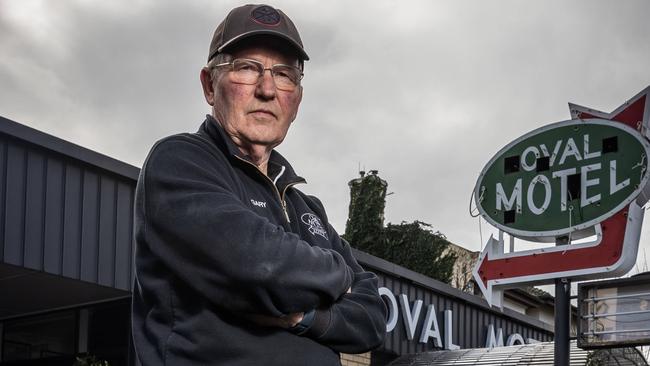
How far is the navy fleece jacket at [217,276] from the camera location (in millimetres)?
1857

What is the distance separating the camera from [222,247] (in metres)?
1.85

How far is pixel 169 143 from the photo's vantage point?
80.7 inches

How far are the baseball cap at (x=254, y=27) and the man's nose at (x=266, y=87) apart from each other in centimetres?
9

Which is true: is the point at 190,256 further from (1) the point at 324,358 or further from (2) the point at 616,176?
(2) the point at 616,176

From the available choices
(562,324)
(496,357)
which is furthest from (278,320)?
(496,357)

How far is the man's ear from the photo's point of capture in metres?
2.24

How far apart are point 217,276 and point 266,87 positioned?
0.48 metres

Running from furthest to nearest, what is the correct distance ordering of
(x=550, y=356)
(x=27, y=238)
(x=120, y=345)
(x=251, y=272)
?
(x=550, y=356), (x=120, y=345), (x=27, y=238), (x=251, y=272)

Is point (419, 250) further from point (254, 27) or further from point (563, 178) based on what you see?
point (254, 27)

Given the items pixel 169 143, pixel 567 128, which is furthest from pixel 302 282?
pixel 567 128

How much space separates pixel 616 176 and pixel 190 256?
8493 mm

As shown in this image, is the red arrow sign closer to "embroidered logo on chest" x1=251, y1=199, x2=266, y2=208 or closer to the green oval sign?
the green oval sign

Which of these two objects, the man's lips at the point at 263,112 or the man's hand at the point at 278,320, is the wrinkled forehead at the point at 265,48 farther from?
the man's hand at the point at 278,320

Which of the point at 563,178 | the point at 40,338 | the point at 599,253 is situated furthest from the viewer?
the point at 40,338
